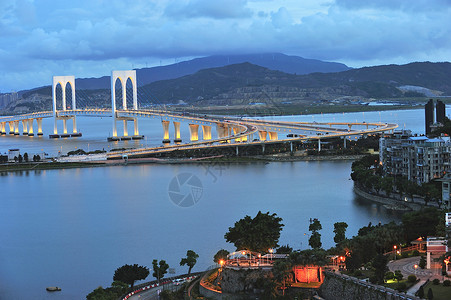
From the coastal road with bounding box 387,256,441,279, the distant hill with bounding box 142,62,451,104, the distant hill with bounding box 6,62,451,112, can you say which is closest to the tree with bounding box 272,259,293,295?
the coastal road with bounding box 387,256,441,279

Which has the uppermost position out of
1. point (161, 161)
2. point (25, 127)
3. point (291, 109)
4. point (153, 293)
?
point (291, 109)

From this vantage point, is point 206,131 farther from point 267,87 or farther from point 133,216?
point 267,87

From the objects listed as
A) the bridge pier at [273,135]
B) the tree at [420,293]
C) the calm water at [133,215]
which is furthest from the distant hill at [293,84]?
the tree at [420,293]

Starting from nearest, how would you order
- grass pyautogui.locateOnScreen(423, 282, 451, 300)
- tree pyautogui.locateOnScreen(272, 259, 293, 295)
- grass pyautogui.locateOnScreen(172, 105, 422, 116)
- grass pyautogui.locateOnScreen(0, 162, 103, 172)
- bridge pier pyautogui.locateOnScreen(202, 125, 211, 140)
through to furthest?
grass pyautogui.locateOnScreen(423, 282, 451, 300), tree pyautogui.locateOnScreen(272, 259, 293, 295), grass pyautogui.locateOnScreen(0, 162, 103, 172), bridge pier pyautogui.locateOnScreen(202, 125, 211, 140), grass pyautogui.locateOnScreen(172, 105, 422, 116)

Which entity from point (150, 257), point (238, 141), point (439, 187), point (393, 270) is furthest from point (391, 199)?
point (238, 141)

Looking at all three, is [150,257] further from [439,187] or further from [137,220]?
[439,187]

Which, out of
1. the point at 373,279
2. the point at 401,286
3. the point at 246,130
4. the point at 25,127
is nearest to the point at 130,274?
the point at 373,279

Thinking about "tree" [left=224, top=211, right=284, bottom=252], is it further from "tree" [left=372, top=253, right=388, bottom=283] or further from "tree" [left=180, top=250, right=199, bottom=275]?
"tree" [left=372, top=253, right=388, bottom=283]
